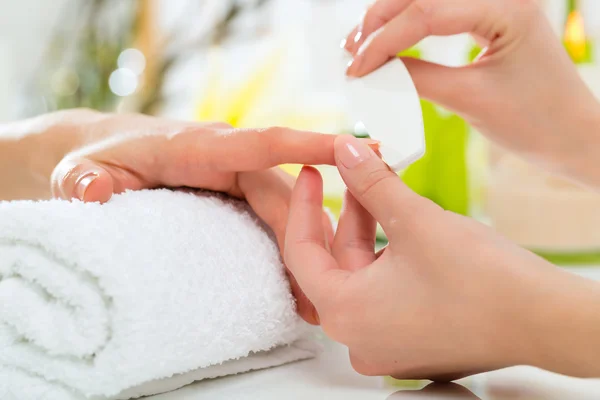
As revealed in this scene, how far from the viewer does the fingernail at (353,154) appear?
455mm

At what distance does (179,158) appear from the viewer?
1.82ft

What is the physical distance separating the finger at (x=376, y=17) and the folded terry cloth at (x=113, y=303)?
265 millimetres

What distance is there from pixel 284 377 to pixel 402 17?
35 cm

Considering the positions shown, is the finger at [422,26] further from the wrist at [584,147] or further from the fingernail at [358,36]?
the wrist at [584,147]

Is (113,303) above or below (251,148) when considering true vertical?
below

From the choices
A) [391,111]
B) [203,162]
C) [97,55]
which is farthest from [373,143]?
[97,55]

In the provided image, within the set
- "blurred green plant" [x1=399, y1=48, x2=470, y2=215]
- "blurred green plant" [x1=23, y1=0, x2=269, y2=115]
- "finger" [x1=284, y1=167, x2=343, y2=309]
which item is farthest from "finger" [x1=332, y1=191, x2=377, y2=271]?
"blurred green plant" [x1=23, y1=0, x2=269, y2=115]

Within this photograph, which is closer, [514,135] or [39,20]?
[514,135]

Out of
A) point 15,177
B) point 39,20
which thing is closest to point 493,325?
point 15,177

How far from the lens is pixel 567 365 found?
1.19 feet

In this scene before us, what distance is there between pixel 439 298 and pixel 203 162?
254 millimetres

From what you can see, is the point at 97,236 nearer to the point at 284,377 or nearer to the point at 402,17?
the point at 284,377

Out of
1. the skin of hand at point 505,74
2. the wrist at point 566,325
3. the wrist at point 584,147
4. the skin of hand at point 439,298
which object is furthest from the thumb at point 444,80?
the wrist at point 566,325

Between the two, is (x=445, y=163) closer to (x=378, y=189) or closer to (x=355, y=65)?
(x=355, y=65)
